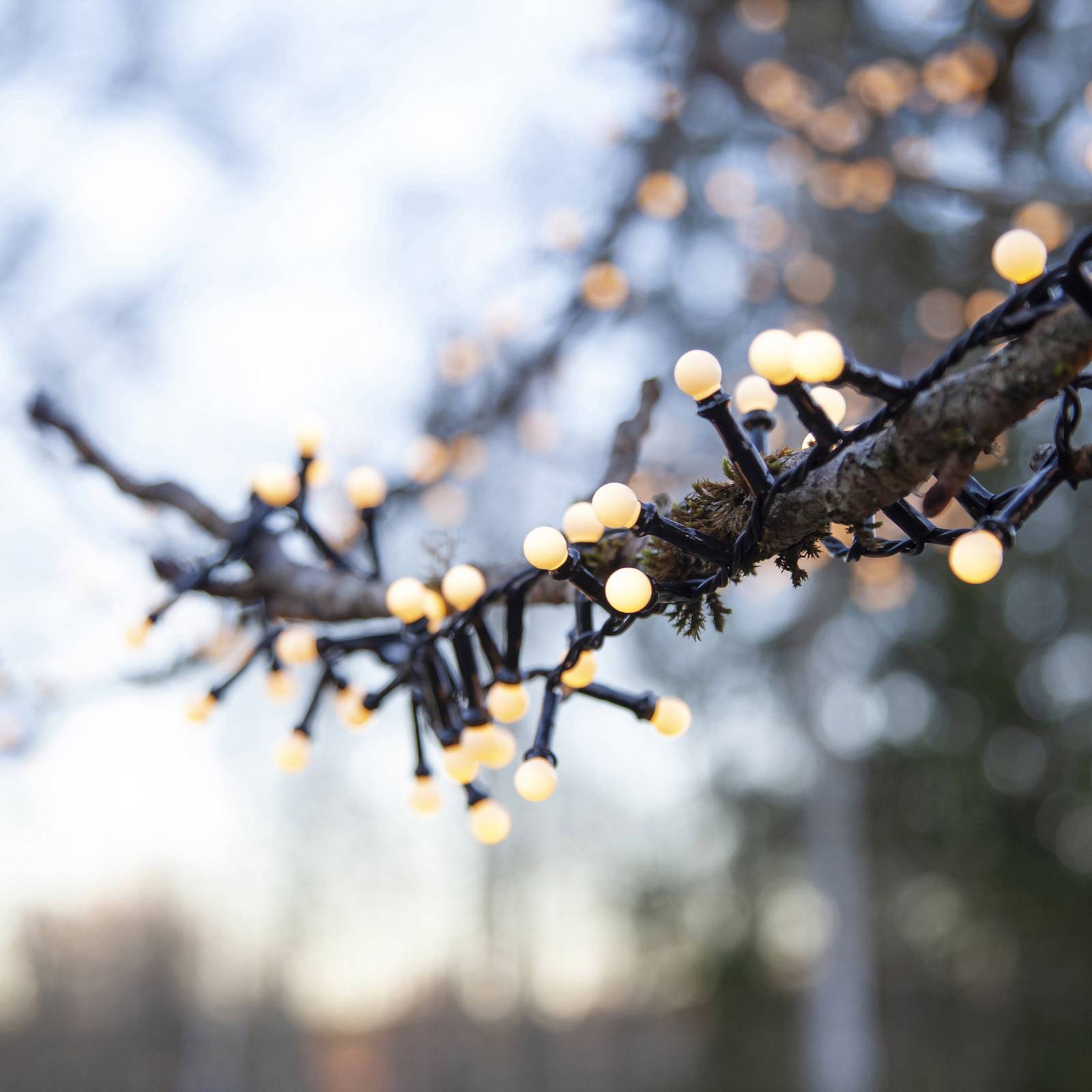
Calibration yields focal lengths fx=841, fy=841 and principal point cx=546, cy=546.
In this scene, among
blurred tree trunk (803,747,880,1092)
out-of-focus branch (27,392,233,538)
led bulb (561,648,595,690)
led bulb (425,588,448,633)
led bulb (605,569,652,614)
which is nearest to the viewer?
led bulb (605,569,652,614)

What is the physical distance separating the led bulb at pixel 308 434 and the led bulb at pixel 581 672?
2.29 feet

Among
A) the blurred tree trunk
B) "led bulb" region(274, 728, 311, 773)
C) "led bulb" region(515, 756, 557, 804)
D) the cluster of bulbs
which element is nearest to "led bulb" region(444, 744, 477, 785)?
the cluster of bulbs

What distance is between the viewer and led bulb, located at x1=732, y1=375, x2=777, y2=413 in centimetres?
98

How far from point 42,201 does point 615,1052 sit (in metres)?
11.3

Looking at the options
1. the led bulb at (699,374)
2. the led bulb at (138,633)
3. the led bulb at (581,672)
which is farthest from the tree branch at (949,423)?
the led bulb at (138,633)

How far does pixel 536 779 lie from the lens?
107cm

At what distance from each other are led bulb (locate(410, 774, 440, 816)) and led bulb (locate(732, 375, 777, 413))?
32.0 inches

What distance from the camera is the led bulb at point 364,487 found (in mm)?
1565

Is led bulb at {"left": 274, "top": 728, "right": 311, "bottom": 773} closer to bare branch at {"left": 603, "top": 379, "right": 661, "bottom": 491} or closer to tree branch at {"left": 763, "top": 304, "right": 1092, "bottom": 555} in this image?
bare branch at {"left": 603, "top": 379, "right": 661, "bottom": 491}

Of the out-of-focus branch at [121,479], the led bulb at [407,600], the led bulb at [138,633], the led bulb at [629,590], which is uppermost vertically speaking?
the out-of-focus branch at [121,479]

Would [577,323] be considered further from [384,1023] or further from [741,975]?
[384,1023]

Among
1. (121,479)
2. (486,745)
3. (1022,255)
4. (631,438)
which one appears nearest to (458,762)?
(486,745)

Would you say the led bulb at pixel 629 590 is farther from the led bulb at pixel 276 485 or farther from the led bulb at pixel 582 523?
the led bulb at pixel 276 485

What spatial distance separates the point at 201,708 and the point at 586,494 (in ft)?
2.70
